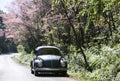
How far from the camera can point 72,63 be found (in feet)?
92.7

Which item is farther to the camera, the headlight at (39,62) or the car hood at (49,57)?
the car hood at (49,57)

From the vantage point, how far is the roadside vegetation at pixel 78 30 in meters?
17.7

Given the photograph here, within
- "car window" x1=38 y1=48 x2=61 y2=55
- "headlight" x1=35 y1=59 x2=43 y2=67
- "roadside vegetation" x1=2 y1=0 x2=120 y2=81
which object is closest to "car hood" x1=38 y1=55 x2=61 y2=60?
"headlight" x1=35 y1=59 x2=43 y2=67

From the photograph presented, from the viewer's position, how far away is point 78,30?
3453cm

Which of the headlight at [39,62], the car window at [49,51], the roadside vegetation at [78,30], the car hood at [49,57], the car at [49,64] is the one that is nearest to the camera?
the roadside vegetation at [78,30]

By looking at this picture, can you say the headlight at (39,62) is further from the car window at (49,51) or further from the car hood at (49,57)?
the car window at (49,51)

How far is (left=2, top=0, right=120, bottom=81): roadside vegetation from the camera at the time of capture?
58.1 ft

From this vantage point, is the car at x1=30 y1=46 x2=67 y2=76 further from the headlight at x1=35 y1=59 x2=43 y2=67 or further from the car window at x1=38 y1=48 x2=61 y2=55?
the car window at x1=38 y1=48 x2=61 y2=55

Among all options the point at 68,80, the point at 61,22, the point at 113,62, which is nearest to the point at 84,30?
the point at 61,22

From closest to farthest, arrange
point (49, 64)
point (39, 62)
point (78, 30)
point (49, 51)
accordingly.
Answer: point (49, 64), point (39, 62), point (49, 51), point (78, 30)

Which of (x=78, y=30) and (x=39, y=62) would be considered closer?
(x=39, y=62)

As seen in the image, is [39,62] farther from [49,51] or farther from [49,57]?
[49,51]

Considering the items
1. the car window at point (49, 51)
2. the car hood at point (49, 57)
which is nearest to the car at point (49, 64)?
the car hood at point (49, 57)

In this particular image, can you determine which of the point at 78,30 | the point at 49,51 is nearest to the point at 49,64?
the point at 49,51
